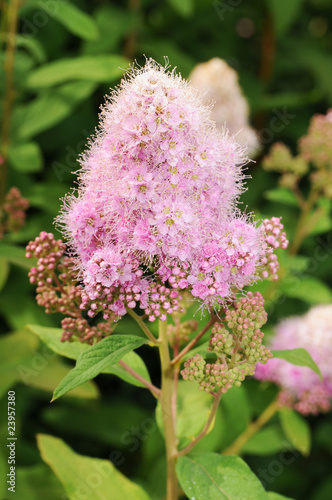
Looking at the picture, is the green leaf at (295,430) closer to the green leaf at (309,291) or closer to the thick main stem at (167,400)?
the green leaf at (309,291)

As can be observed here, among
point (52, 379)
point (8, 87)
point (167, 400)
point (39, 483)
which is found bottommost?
point (39, 483)

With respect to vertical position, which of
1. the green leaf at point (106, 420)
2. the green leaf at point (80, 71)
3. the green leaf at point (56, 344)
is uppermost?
the green leaf at point (80, 71)

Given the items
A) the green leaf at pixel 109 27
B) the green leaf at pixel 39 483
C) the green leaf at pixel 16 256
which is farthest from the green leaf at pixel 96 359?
the green leaf at pixel 109 27

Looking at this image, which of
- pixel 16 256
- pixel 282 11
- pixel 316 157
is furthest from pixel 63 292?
pixel 282 11

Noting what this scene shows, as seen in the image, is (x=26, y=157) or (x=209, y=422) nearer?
(x=209, y=422)

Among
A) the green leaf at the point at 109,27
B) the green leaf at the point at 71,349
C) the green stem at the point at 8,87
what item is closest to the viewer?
the green leaf at the point at 71,349

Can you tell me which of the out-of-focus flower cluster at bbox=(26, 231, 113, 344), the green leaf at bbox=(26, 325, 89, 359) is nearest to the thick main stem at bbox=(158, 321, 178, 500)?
the out-of-focus flower cluster at bbox=(26, 231, 113, 344)

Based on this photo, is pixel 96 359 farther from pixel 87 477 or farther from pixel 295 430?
pixel 295 430
